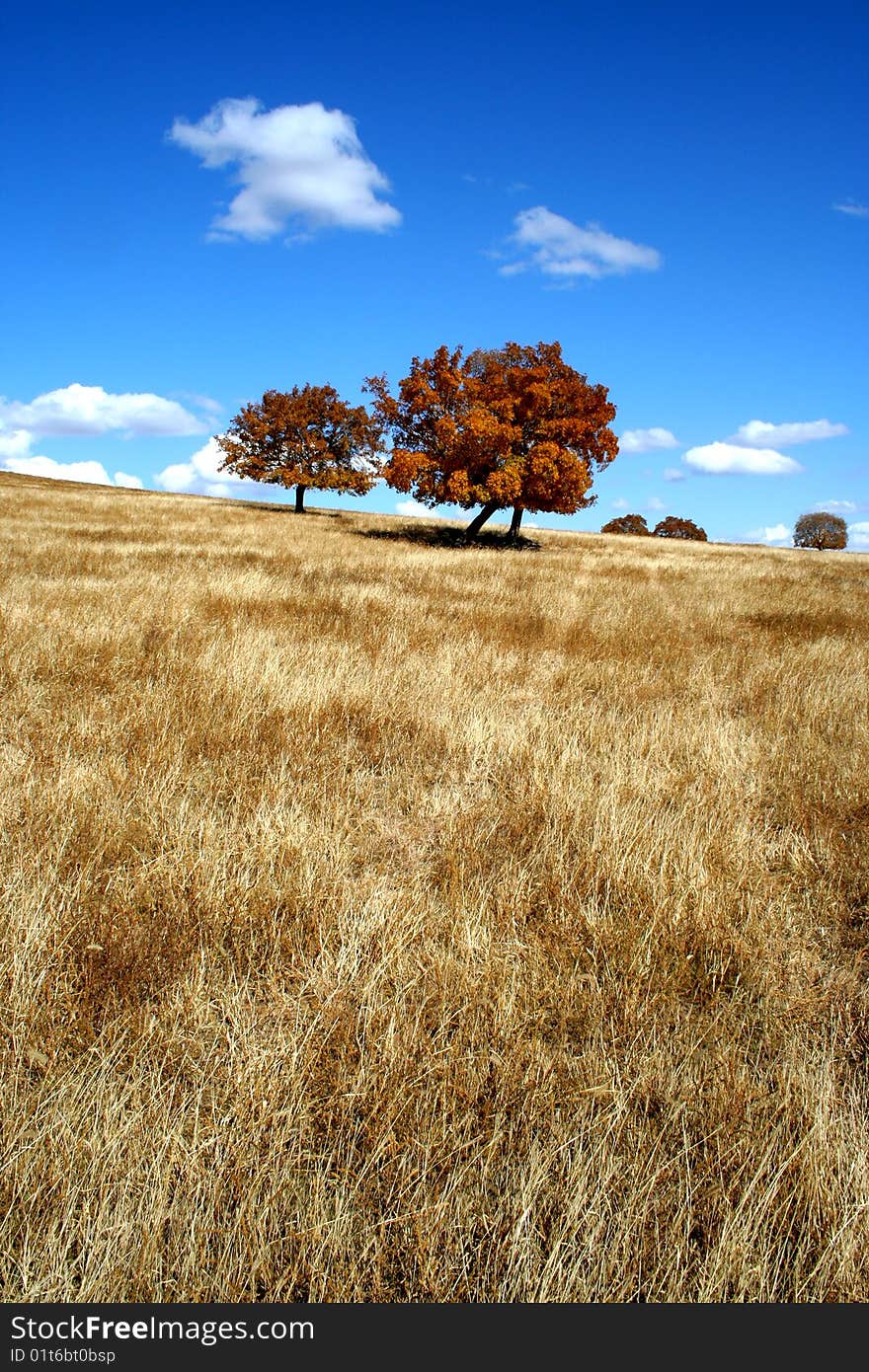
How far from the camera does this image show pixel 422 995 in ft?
7.13

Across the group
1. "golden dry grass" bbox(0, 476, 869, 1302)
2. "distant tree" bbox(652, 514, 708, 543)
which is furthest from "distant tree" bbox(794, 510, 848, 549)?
"golden dry grass" bbox(0, 476, 869, 1302)

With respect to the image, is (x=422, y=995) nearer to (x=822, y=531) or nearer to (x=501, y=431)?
(x=501, y=431)

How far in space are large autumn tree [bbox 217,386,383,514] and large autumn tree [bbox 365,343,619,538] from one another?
13691 mm

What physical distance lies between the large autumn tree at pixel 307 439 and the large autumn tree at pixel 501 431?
13.7 meters

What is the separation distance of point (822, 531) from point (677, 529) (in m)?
18.6

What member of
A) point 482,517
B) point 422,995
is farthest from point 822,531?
point 422,995

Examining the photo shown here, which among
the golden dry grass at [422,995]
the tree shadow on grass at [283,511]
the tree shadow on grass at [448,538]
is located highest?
the tree shadow on grass at [283,511]

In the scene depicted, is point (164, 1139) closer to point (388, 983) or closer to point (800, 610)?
point (388, 983)

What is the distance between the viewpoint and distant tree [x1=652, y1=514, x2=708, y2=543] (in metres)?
89.1

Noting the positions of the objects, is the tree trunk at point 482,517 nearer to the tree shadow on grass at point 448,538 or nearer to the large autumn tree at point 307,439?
the tree shadow on grass at point 448,538

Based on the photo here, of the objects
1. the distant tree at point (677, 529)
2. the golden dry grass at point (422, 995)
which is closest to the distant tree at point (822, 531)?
the distant tree at point (677, 529)

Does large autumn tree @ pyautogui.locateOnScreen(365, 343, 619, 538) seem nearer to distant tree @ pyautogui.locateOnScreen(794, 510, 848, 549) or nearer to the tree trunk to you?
the tree trunk

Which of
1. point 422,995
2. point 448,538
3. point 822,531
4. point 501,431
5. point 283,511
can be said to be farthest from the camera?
point 822,531

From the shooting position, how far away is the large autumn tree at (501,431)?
25.2 m
